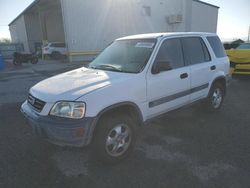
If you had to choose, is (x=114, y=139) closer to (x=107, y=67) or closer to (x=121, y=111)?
(x=121, y=111)

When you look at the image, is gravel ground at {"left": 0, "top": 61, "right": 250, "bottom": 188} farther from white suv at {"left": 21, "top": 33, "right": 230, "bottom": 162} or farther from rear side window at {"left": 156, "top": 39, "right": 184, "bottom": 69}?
rear side window at {"left": 156, "top": 39, "right": 184, "bottom": 69}

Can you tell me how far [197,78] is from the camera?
14.4ft

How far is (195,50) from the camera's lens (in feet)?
14.6

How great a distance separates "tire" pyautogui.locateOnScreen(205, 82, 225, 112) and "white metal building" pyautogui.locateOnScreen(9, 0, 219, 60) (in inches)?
650

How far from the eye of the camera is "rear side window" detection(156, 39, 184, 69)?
3.76 m

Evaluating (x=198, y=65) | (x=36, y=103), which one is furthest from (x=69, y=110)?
(x=198, y=65)

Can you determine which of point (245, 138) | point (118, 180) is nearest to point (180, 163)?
point (118, 180)

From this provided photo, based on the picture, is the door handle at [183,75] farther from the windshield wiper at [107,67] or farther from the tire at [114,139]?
the tire at [114,139]

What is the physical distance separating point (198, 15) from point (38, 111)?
93.8 ft

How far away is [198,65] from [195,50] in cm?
31

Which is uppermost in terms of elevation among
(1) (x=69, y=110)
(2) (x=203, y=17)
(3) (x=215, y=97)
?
(2) (x=203, y=17)

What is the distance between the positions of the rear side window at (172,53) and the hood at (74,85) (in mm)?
842

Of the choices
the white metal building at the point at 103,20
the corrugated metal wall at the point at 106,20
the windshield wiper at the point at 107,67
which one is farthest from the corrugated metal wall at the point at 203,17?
the windshield wiper at the point at 107,67

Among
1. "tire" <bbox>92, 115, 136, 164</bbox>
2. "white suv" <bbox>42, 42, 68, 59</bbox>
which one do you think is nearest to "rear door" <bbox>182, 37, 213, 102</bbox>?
"tire" <bbox>92, 115, 136, 164</bbox>
